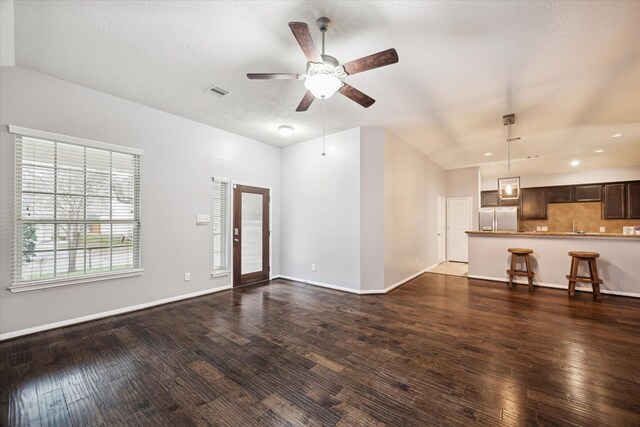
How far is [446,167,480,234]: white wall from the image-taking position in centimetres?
760

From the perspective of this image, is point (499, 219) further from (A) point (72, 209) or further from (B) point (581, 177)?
(A) point (72, 209)

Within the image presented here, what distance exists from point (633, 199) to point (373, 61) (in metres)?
9.50

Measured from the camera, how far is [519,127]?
4.44 m

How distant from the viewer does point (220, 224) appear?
476 centimetres

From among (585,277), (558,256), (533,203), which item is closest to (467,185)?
(533,203)

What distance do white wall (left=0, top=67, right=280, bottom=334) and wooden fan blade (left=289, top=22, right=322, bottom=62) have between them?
9.94ft

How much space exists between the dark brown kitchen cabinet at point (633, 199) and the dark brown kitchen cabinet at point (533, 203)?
1717 millimetres

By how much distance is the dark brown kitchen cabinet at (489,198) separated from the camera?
28.0 feet

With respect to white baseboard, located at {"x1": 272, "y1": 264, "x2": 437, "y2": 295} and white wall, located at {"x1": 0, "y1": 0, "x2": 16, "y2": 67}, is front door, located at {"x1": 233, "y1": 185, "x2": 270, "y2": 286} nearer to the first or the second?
white baseboard, located at {"x1": 272, "y1": 264, "x2": 437, "y2": 295}

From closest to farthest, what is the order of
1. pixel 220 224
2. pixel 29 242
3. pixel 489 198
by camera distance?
pixel 29 242 < pixel 220 224 < pixel 489 198

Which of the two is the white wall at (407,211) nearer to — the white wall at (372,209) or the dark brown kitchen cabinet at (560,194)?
the white wall at (372,209)

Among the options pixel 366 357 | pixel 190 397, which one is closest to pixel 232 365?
pixel 190 397

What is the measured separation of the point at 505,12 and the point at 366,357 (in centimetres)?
313

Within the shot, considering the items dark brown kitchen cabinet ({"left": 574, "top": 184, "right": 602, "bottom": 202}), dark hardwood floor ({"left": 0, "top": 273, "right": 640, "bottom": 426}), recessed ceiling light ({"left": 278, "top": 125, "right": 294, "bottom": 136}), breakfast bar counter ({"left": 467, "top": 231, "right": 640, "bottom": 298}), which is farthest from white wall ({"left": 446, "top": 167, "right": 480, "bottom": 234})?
recessed ceiling light ({"left": 278, "top": 125, "right": 294, "bottom": 136})
